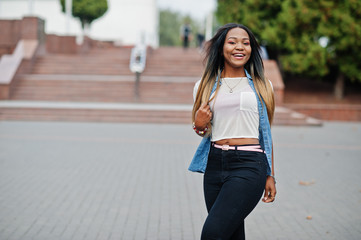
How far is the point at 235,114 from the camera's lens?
119 inches

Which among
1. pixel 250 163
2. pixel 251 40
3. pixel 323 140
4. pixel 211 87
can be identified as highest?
pixel 251 40

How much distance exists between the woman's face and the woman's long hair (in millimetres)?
53

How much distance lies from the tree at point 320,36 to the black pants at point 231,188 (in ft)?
56.0

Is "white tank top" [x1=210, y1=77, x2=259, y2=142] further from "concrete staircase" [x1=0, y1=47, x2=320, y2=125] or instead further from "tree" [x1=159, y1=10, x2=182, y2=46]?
"tree" [x1=159, y1=10, x2=182, y2=46]

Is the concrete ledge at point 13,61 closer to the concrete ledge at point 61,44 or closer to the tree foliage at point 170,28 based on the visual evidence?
the concrete ledge at point 61,44

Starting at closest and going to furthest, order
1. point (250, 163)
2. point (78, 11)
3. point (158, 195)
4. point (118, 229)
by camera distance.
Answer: point (250, 163) → point (118, 229) → point (158, 195) → point (78, 11)

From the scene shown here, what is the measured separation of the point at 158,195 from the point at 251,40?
321 centimetres

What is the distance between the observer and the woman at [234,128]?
286 centimetres

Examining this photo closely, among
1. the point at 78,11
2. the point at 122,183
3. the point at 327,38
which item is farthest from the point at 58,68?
the point at 122,183

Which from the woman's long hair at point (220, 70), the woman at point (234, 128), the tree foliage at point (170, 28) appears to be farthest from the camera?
the tree foliage at point (170, 28)

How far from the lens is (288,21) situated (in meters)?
19.9

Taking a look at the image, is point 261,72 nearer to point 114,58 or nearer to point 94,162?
point 94,162

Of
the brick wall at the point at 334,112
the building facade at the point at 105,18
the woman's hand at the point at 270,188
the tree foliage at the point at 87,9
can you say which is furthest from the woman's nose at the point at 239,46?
the building facade at the point at 105,18

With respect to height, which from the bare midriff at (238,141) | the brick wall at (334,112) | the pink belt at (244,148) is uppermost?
the bare midriff at (238,141)
